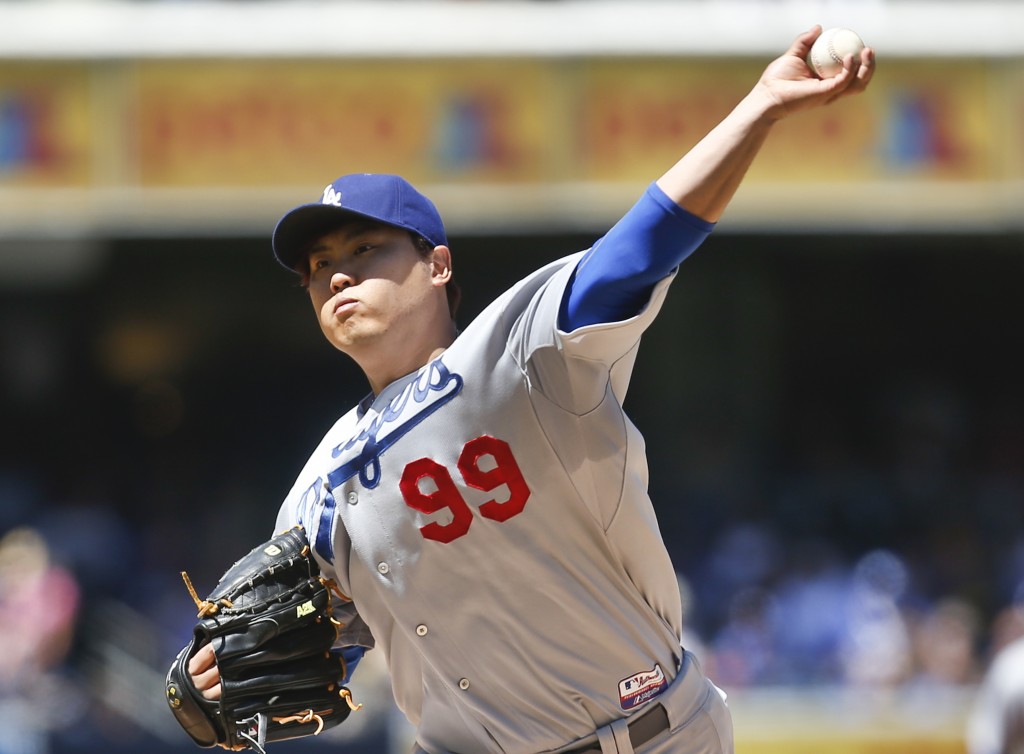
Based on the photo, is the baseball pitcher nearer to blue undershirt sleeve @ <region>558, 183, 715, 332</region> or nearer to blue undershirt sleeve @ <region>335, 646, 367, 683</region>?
blue undershirt sleeve @ <region>558, 183, 715, 332</region>

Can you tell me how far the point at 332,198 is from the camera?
2.65 meters

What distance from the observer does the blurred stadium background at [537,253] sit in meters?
8.39

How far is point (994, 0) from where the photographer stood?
10.2 m

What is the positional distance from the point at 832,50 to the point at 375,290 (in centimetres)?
86

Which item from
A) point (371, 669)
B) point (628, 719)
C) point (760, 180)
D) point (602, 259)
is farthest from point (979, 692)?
point (602, 259)

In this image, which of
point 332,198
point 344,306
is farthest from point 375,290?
point 332,198

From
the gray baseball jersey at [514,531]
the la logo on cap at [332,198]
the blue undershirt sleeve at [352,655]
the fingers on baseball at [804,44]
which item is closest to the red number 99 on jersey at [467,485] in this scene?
the gray baseball jersey at [514,531]

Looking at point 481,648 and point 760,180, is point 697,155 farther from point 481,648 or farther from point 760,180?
point 760,180

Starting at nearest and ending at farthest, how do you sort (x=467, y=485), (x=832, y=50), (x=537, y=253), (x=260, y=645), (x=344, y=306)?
(x=832, y=50)
(x=467, y=485)
(x=344, y=306)
(x=260, y=645)
(x=537, y=253)

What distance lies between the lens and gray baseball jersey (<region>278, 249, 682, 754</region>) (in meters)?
2.42

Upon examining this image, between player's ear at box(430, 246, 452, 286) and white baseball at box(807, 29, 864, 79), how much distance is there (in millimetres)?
752

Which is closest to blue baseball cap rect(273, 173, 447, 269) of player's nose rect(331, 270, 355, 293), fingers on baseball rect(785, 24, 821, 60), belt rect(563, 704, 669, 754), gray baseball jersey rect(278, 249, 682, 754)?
player's nose rect(331, 270, 355, 293)

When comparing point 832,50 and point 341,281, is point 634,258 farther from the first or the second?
point 341,281

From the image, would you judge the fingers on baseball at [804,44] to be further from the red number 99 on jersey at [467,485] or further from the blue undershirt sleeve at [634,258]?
the red number 99 on jersey at [467,485]
